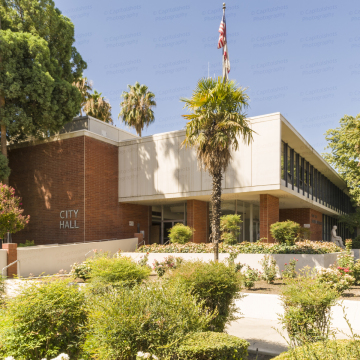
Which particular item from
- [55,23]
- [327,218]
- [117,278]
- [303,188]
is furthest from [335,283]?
[327,218]

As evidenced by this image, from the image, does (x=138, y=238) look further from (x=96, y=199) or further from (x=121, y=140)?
(x=121, y=140)

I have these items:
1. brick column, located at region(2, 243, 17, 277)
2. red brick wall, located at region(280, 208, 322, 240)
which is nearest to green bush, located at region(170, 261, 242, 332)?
brick column, located at region(2, 243, 17, 277)

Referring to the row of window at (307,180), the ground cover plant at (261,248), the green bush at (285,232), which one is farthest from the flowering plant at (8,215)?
the row of window at (307,180)

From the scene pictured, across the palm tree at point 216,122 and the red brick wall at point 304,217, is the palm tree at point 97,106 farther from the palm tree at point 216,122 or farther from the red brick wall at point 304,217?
the palm tree at point 216,122

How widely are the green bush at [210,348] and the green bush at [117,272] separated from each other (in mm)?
3221

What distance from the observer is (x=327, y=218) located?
33531mm

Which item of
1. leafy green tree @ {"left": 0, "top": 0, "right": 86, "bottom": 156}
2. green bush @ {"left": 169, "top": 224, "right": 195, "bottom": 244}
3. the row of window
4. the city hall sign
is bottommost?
green bush @ {"left": 169, "top": 224, "right": 195, "bottom": 244}

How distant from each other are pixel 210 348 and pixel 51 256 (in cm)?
1467

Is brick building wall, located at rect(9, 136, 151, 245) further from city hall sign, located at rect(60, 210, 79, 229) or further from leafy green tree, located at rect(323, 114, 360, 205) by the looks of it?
leafy green tree, located at rect(323, 114, 360, 205)

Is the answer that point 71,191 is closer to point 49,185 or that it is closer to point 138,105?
point 49,185

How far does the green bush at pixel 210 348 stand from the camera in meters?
3.73

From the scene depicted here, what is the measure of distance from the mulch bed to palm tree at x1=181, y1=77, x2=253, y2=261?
2101 mm

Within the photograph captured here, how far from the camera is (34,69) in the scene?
19266 mm

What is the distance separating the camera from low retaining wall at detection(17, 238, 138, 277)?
15.6 m
